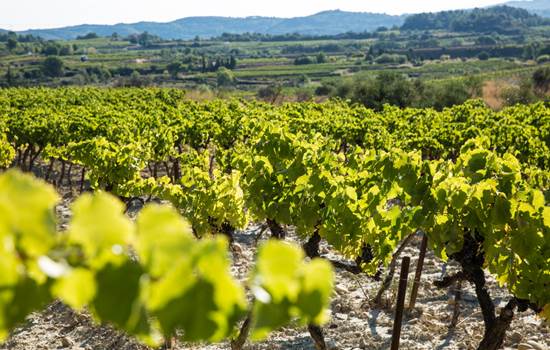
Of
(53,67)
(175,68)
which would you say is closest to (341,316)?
(175,68)

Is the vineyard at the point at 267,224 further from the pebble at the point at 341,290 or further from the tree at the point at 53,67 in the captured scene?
the tree at the point at 53,67

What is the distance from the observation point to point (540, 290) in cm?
439

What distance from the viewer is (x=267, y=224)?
23.1 feet

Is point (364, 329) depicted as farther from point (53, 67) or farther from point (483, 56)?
point (483, 56)

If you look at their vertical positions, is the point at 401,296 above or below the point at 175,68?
above

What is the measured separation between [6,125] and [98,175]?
7.43 meters

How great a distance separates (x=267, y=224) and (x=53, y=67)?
283 feet

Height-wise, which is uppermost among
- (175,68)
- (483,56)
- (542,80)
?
(483,56)

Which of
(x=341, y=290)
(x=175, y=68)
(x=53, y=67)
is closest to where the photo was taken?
(x=341, y=290)

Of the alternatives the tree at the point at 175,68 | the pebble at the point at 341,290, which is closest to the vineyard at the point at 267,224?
the pebble at the point at 341,290

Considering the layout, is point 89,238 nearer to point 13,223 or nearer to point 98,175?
point 13,223

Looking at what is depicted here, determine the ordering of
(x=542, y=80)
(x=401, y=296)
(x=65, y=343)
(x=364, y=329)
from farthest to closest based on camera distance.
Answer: (x=542, y=80), (x=65, y=343), (x=364, y=329), (x=401, y=296)

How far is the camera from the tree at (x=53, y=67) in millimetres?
83619

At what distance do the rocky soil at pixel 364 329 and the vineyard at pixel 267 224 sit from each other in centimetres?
36
